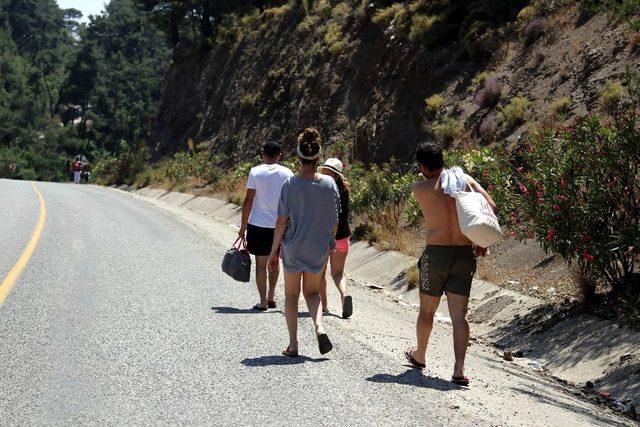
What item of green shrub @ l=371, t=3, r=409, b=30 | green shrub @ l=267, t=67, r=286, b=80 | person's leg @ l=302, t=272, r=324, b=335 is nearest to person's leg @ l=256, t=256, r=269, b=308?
person's leg @ l=302, t=272, r=324, b=335

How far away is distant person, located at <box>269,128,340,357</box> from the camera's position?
860cm

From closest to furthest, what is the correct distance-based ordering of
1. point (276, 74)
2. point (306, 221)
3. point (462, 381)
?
1. point (462, 381)
2. point (306, 221)
3. point (276, 74)

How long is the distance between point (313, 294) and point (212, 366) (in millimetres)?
1249

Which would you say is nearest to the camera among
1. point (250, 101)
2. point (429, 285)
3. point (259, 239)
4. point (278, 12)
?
point (429, 285)

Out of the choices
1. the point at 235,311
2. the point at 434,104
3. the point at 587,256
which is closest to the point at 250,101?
the point at 434,104

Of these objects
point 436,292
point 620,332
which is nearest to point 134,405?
point 436,292

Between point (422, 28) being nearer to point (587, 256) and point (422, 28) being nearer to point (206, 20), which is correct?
point (587, 256)

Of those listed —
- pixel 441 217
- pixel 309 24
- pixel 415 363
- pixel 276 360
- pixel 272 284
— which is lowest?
pixel 276 360

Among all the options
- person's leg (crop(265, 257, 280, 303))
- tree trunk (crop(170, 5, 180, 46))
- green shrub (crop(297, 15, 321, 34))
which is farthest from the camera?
tree trunk (crop(170, 5, 180, 46))

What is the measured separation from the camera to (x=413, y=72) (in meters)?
29.4

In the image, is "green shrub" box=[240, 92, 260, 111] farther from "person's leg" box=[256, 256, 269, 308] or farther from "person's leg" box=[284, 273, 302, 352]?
"person's leg" box=[284, 273, 302, 352]

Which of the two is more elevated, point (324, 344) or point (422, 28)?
point (422, 28)

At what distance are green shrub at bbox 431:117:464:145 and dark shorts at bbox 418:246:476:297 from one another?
1525 centimetres

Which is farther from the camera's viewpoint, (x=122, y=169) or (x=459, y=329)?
(x=122, y=169)
